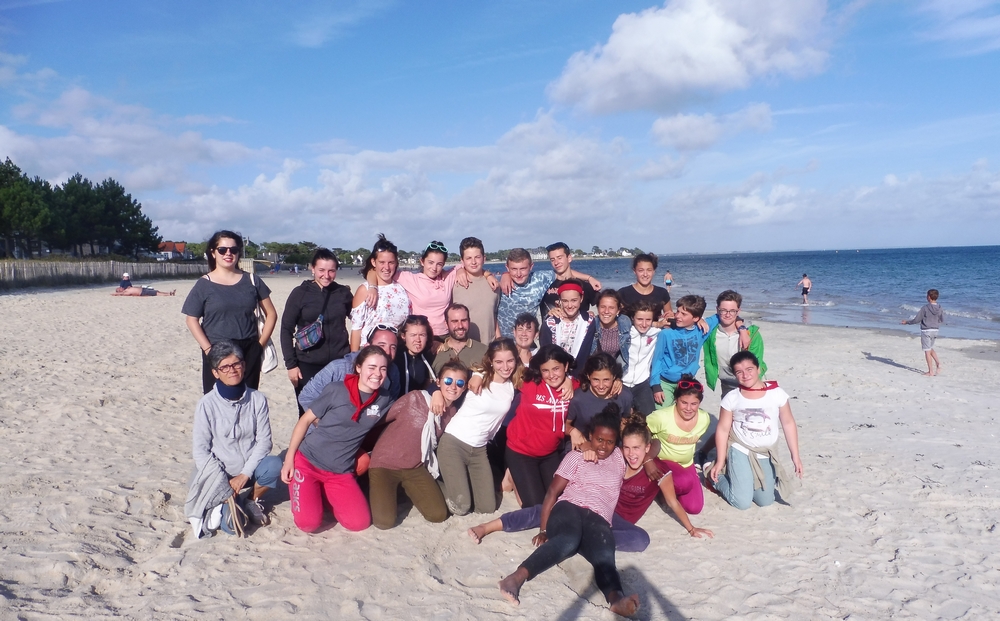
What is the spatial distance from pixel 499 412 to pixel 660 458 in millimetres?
1408

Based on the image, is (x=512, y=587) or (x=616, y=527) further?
(x=616, y=527)

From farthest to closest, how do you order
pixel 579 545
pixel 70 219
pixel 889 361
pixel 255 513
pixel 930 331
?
pixel 70 219 → pixel 889 361 → pixel 930 331 → pixel 255 513 → pixel 579 545

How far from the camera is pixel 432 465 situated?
5074 mm

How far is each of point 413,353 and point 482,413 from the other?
2.60 feet

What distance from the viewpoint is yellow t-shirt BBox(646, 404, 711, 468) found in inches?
199

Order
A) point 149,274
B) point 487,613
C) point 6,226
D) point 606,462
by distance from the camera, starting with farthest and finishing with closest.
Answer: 1. point 149,274
2. point 6,226
3. point 606,462
4. point 487,613

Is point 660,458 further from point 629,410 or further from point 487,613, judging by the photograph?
point 487,613

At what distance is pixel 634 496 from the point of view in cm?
473

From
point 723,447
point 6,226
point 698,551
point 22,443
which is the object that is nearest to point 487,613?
point 698,551

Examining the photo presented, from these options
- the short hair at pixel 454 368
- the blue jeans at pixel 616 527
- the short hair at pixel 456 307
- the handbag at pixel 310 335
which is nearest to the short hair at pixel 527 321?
the short hair at pixel 456 307

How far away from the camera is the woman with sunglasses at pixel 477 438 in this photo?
16.4ft

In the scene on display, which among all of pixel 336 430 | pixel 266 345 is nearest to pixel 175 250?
pixel 266 345

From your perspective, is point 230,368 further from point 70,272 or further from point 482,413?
point 70,272

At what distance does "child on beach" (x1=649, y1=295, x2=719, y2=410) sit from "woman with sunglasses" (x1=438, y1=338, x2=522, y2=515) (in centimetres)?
151
